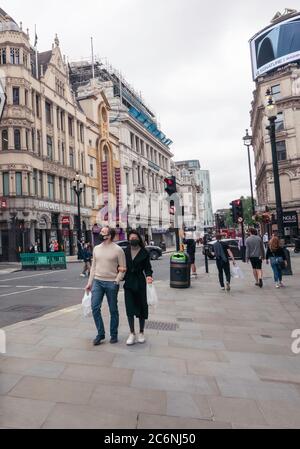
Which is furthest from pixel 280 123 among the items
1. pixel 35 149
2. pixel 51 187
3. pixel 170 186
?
pixel 170 186

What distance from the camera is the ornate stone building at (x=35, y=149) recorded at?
29969 millimetres

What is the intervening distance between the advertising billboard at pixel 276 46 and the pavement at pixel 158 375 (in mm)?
41059

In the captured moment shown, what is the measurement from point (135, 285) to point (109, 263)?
1.81 feet

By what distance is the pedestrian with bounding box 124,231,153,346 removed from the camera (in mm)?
5281

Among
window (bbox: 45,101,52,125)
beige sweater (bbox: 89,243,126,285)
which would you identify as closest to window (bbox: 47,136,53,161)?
window (bbox: 45,101,52,125)

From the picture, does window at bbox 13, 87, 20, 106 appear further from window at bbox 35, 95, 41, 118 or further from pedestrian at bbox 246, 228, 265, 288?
pedestrian at bbox 246, 228, 265, 288

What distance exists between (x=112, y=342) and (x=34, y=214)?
1105 inches

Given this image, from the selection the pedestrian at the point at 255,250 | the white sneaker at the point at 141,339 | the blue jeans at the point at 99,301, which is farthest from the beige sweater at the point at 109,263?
the pedestrian at the point at 255,250

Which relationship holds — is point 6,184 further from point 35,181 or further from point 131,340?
point 131,340

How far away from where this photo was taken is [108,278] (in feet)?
17.2
